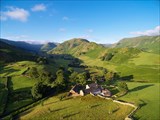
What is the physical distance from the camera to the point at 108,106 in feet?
232

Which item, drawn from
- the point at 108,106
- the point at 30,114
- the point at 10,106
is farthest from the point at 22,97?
the point at 108,106

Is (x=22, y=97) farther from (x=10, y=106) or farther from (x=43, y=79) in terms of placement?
(x=43, y=79)

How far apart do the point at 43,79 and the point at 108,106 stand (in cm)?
4099

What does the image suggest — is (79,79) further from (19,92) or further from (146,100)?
(146,100)

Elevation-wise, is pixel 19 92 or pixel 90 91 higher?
pixel 90 91

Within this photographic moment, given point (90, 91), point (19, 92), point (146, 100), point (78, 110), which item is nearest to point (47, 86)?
point (19, 92)

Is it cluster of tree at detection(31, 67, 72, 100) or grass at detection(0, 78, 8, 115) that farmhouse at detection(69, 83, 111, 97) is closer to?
cluster of tree at detection(31, 67, 72, 100)

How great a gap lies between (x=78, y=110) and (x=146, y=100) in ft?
→ 101

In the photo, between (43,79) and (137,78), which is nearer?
(43,79)

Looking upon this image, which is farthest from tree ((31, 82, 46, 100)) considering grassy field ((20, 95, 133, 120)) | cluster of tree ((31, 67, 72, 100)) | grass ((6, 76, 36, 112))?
grassy field ((20, 95, 133, 120))

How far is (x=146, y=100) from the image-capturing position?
260 ft

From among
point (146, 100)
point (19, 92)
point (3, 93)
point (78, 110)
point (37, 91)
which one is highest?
point (37, 91)

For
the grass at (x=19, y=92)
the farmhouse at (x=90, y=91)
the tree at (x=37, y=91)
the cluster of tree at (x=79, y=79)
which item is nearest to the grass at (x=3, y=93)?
the grass at (x=19, y=92)

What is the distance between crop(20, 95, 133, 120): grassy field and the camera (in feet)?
201
